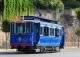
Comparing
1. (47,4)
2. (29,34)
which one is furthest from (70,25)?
(29,34)

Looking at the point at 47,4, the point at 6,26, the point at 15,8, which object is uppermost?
Result: the point at 47,4

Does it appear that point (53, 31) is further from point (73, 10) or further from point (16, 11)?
point (73, 10)

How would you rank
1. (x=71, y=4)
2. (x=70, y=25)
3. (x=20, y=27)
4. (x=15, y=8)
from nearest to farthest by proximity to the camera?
(x=20, y=27)
(x=15, y=8)
(x=70, y=25)
(x=71, y=4)

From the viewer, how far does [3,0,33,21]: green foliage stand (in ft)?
129

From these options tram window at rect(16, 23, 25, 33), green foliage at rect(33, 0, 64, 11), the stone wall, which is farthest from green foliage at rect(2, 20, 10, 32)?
the stone wall

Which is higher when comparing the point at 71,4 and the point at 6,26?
the point at 71,4

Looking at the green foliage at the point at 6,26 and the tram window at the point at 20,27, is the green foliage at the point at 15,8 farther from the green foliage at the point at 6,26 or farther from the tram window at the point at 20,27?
the tram window at the point at 20,27

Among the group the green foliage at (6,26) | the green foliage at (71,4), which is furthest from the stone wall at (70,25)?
the green foliage at (6,26)

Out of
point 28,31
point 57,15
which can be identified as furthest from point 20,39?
point 57,15

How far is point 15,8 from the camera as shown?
4016 centimetres

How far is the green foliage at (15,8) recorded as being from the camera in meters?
39.3

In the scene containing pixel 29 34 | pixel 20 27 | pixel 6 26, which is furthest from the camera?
pixel 6 26

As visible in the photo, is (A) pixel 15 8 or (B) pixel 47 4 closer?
(A) pixel 15 8

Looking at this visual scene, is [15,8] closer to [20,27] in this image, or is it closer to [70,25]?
[20,27]
